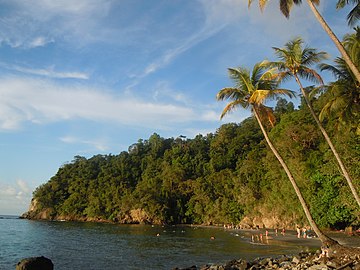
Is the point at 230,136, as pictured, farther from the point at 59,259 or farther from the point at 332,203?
the point at 59,259

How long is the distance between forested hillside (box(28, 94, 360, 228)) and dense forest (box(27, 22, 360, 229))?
7.8 inches

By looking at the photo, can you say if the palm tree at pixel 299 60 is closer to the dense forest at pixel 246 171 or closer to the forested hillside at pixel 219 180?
the dense forest at pixel 246 171

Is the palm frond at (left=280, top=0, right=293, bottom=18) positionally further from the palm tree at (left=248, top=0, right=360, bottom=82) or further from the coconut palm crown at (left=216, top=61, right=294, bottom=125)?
the coconut palm crown at (left=216, top=61, right=294, bottom=125)

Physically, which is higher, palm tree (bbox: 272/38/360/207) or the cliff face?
palm tree (bbox: 272/38/360/207)

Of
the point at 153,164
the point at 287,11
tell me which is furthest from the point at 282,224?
the point at 153,164

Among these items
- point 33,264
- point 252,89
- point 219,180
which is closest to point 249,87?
point 252,89

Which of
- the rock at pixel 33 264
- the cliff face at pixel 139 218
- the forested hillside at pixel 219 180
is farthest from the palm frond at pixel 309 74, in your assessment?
the cliff face at pixel 139 218

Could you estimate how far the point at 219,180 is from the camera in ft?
304

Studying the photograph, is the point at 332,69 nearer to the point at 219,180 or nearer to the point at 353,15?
the point at 353,15

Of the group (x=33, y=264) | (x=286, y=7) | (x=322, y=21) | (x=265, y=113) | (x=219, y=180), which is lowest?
(x=33, y=264)

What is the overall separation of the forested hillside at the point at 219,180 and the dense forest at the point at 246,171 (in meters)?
0.20

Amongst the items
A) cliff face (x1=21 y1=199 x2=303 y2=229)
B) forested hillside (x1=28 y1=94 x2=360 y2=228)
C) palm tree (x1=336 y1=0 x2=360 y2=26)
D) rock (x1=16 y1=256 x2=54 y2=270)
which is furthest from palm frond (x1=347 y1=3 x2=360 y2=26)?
cliff face (x1=21 y1=199 x2=303 y2=229)

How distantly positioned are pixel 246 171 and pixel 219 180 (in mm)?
15351

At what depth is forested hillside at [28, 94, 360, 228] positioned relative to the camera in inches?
1809
